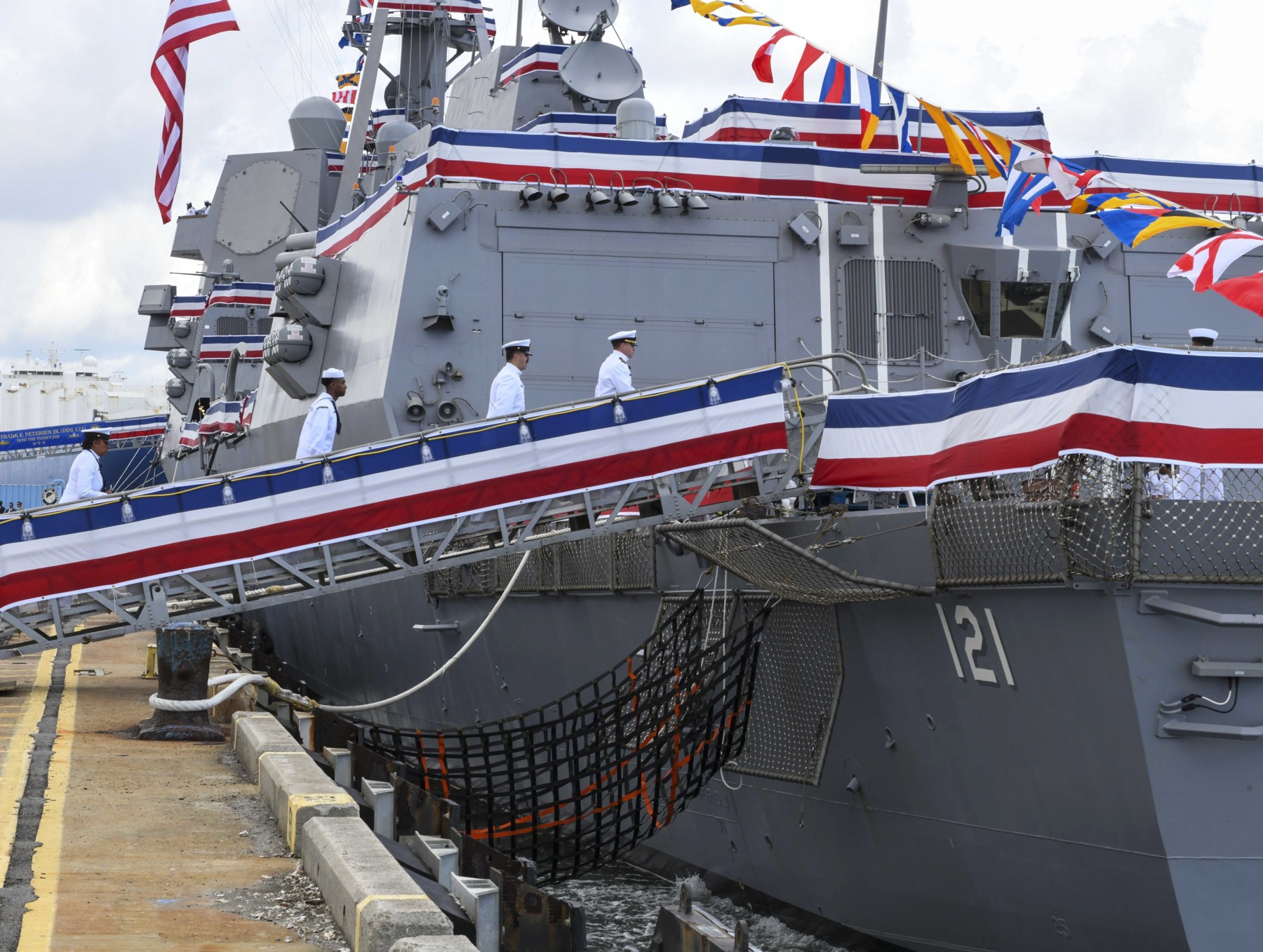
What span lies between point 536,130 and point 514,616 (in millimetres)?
4665

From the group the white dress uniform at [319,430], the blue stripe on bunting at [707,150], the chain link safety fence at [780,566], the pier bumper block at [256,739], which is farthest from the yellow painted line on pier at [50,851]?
the blue stripe on bunting at [707,150]

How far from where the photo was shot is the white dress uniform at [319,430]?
30.6 ft

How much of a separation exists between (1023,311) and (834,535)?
4.56 metres

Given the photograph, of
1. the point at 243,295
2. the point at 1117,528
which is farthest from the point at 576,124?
the point at 243,295

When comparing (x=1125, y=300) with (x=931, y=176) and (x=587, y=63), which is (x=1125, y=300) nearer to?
(x=931, y=176)

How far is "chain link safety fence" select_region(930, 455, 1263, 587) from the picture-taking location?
547 centimetres

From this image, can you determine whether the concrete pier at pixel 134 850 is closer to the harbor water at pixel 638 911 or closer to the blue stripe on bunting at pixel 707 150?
the harbor water at pixel 638 911

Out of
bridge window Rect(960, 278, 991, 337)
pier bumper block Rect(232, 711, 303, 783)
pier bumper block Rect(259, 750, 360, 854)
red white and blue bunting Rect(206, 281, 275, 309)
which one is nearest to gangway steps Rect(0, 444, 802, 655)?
pier bumper block Rect(232, 711, 303, 783)

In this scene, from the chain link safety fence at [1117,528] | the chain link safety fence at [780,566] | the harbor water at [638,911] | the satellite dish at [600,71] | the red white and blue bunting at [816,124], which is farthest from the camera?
the satellite dish at [600,71]

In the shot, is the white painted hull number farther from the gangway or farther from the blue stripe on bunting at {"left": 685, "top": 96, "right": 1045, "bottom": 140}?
the blue stripe on bunting at {"left": 685, "top": 96, "right": 1045, "bottom": 140}

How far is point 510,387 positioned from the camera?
9.09 meters

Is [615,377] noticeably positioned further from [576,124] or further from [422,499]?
[576,124]

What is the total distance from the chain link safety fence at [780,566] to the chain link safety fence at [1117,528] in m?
0.54

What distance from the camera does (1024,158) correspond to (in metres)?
9.27
